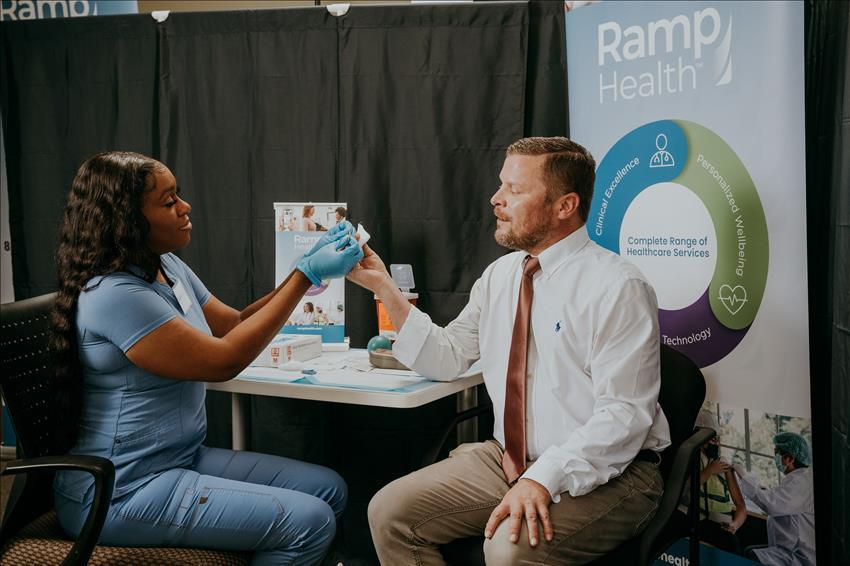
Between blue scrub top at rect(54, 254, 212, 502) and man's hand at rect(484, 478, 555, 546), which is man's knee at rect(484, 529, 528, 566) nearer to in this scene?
man's hand at rect(484, 478, 555, 546)

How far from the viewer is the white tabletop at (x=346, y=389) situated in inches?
82.7

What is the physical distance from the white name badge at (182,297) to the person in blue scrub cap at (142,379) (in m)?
0.05

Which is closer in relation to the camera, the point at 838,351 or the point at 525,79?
the point at 838,351

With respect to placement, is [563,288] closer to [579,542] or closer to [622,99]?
[579,542]

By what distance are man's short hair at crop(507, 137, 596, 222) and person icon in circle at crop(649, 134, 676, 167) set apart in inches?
17.9

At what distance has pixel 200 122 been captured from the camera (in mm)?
3027

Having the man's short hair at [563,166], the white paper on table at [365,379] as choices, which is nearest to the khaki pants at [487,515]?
the white paper on table at [365,379]

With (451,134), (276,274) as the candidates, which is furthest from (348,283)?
(451,134)

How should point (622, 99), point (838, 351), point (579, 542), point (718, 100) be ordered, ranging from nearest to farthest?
point (579, 542), point (838, 351), point (718, 100), point (622, 99)

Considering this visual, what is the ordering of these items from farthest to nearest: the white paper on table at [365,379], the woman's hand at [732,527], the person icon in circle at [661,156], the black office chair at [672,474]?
the person icon in circle at [661,156] < the woman's hand at [732,527] < the white paper on table at [365,379] < the black office chair at [672,474]

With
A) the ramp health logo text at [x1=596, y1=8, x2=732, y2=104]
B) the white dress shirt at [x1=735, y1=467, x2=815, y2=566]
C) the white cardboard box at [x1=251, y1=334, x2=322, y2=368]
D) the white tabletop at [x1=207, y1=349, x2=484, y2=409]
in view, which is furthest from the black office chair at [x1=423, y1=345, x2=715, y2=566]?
the ramp health logo text at [x1=596, y1=8, x2=732, y2=104]

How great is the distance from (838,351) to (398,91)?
1711 millimetres

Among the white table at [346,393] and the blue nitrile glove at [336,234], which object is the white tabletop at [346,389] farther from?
the blue nitrile glove at [336,234]

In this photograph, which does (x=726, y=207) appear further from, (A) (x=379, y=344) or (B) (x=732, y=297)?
(A) (x=379, y=344)
